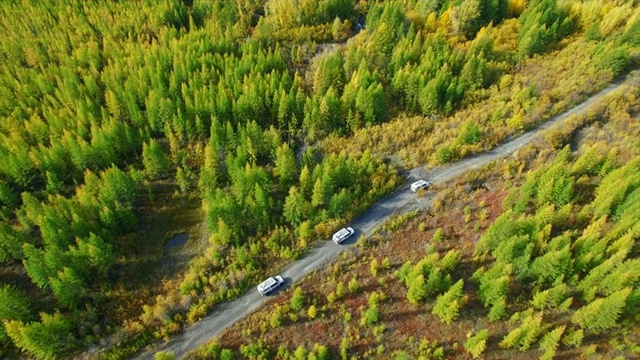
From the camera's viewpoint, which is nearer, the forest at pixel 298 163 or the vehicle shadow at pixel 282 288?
the forest at pixel 298 163

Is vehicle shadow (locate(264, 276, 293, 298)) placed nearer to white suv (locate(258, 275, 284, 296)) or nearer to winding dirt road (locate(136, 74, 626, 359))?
winding dirt road (locate(136, 74, 626, 359))

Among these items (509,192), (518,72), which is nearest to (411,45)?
(518,72)

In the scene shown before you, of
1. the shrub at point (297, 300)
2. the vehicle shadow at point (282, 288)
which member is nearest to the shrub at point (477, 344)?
the shrub at point (297, 300)

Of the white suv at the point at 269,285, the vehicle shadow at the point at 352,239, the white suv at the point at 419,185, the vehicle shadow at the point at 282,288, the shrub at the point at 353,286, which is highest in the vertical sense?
the white suv at the point at 419,185

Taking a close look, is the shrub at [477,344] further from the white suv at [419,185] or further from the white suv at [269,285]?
the white suv at [419,185]

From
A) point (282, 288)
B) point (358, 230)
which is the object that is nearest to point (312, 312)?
point (282, 288)

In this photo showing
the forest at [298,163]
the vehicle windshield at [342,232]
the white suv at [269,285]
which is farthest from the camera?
the vehicle windshield at [342,232]

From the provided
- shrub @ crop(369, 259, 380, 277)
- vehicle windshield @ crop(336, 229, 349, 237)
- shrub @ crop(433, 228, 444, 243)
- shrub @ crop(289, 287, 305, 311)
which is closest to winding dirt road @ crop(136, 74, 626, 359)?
vehicle windshield @ crop(336, 229, 349, 237)
